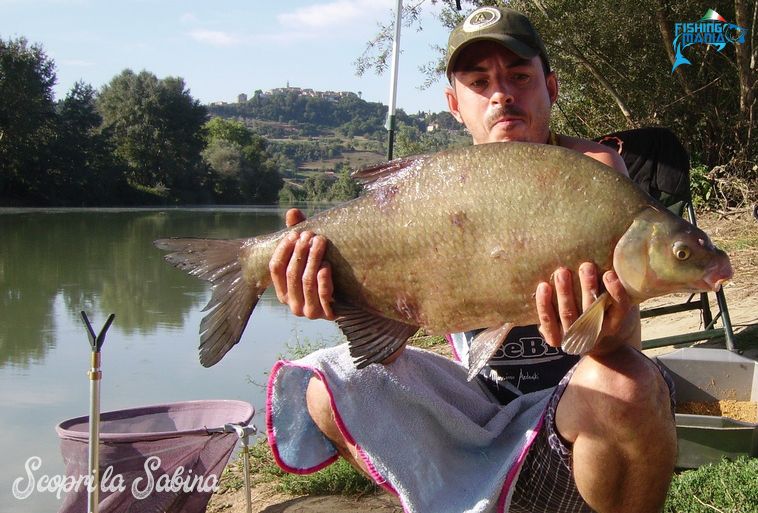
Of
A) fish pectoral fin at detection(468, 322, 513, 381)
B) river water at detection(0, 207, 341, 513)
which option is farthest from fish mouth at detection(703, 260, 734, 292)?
river water at detection(0, 207, 341, 513)

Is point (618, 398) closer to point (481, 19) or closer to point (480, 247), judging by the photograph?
point (480, 247)

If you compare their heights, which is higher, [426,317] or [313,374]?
[426,317]

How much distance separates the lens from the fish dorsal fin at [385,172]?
6.59 feet

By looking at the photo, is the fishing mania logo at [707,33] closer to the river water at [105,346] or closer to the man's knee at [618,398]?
the river water at [105,346]

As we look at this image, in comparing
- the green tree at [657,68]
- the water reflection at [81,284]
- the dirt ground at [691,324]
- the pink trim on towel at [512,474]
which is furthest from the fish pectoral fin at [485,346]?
the green tree at [657,68]

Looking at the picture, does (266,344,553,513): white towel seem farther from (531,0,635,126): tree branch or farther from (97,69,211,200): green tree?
(97,69,211,200): green tree

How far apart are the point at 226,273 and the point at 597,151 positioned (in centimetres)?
126

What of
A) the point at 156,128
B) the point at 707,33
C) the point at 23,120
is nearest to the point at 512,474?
the point at 707,33

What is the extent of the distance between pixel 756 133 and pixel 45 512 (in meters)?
11.1

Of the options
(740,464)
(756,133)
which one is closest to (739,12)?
(756,133)

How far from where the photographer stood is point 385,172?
6.66ft

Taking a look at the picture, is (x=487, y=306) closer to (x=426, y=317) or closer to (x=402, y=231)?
(x=426, y=317)

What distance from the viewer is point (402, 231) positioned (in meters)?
1.97

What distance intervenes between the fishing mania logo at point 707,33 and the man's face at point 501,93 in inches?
382
